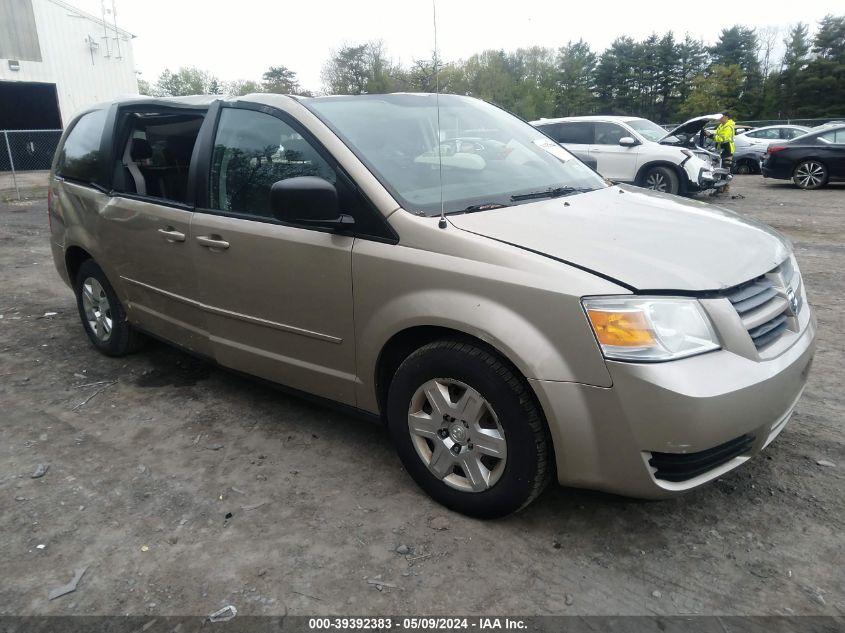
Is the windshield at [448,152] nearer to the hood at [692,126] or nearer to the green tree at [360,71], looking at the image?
the green tree at [360,71]

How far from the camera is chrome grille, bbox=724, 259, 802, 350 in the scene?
7.70 ft

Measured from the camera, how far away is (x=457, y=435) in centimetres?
259

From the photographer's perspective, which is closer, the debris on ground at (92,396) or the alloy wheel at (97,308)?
the debris on ground at (92,396)

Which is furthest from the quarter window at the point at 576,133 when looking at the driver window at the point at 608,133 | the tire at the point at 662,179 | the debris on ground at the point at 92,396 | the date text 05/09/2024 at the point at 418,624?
the date text 05/09/2024 at the point at 418,624

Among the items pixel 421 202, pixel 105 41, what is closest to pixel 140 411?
pixel 421 202

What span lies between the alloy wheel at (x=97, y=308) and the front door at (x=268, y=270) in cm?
147

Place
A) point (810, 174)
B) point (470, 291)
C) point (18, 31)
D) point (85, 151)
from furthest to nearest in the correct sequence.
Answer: point (18, 31)
point (810, 174)
point (85, 151)
point (470, 291)

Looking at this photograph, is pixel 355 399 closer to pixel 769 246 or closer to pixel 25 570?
pixel 25 570

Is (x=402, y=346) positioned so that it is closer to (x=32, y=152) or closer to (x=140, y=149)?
(x=140, y=149)

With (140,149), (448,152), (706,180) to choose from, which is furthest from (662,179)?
(140,149)

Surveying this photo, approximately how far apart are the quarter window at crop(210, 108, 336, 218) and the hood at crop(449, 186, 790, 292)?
2.98ft

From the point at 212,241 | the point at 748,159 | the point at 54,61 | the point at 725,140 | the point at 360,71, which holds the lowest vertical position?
the point at 748,159

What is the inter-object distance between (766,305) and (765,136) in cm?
2126

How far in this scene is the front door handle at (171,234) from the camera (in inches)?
141
